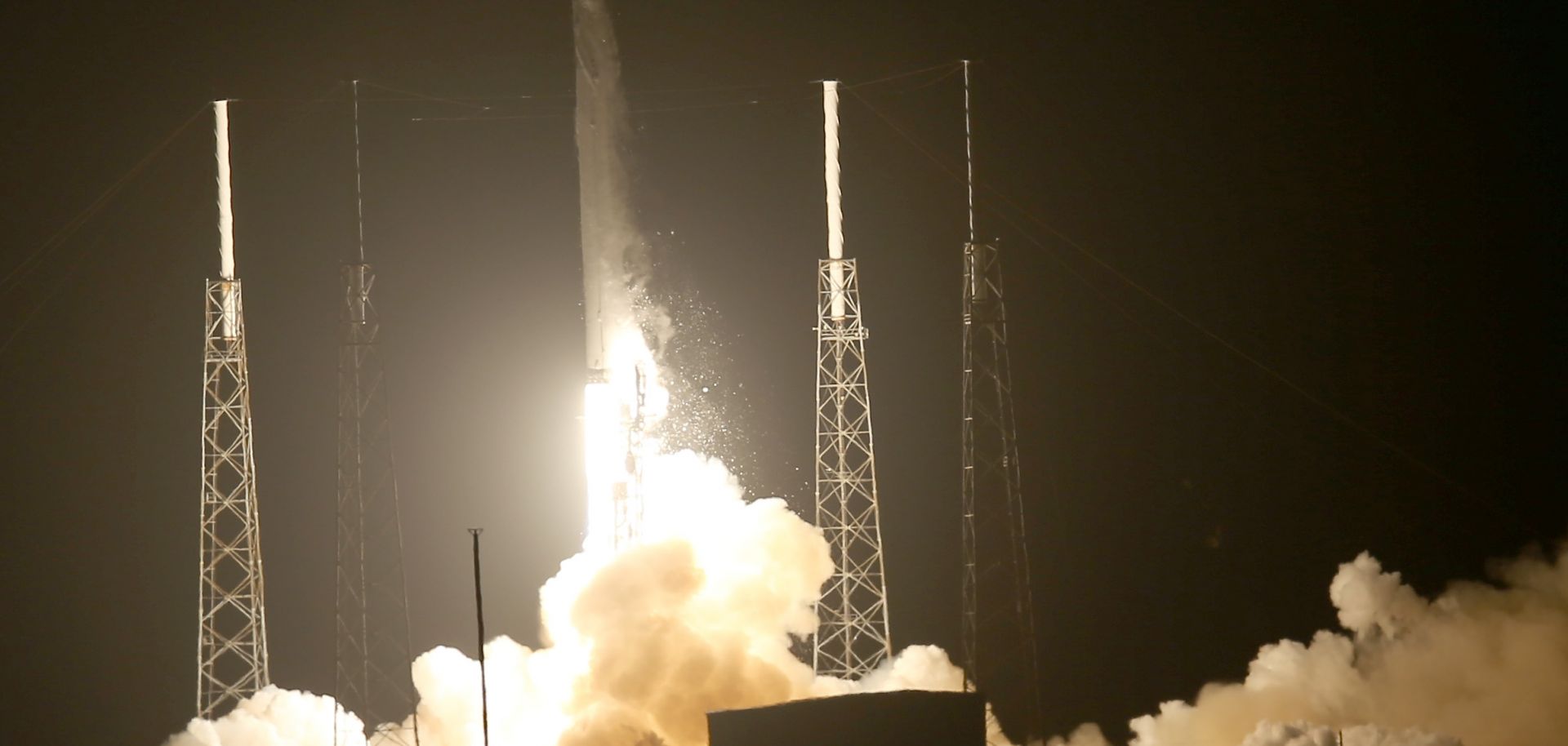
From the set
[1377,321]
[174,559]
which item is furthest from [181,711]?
[1377,321]

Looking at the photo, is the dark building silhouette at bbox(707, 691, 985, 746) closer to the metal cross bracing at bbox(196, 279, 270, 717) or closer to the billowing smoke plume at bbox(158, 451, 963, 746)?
the billowing smoke plume at bbox(158, 451, 963, 746)

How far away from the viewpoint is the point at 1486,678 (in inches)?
949

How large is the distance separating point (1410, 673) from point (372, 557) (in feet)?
47.2

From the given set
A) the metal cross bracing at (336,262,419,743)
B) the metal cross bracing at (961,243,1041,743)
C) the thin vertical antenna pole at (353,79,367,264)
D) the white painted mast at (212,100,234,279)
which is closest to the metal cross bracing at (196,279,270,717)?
the white painted mast at (212,100,234,279)

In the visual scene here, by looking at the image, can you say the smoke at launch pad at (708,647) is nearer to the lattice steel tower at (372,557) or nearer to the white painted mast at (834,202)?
the lattice steel tower at (372,557)

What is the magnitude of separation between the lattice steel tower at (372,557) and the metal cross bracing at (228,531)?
→ 1243 mm

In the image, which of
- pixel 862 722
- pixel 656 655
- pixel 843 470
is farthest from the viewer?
pixel 843 470

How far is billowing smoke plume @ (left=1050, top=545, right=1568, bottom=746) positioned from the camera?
23547mm

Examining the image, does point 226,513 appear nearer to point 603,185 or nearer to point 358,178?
point 358,178

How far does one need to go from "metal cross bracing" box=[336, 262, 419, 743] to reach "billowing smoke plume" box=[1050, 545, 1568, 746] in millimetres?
9940

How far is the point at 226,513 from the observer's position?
85.9ft

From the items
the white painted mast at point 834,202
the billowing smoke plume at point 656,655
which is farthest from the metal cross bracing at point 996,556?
the white painted mast at point 834,202

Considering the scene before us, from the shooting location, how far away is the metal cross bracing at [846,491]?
24.5m

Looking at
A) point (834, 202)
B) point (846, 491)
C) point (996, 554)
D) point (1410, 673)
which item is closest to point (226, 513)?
point (846, 491)
